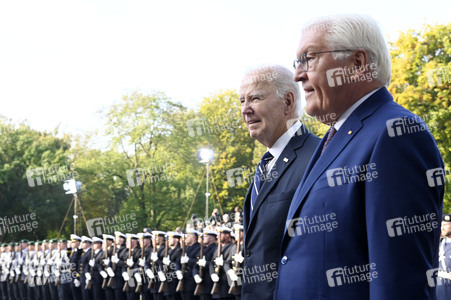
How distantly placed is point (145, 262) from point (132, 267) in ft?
2.75

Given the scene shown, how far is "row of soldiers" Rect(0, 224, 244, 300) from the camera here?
12938 millimetres

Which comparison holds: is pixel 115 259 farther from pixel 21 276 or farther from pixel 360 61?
pixel 360 61

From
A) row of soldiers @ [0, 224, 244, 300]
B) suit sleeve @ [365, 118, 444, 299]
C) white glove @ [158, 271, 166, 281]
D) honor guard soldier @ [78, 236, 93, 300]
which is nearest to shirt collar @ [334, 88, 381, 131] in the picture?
suit sleeve @ [365, 118, 444, 299]

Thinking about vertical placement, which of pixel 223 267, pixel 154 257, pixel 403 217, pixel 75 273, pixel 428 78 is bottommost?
pixel 223 267

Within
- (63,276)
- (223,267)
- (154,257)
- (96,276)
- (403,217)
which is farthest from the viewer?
(63,276)

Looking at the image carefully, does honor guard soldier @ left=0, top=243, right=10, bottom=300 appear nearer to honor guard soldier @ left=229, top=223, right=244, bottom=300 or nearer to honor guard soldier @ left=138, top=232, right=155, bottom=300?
honor guard soldier @ left=138, top=232, right=155, bottom=300

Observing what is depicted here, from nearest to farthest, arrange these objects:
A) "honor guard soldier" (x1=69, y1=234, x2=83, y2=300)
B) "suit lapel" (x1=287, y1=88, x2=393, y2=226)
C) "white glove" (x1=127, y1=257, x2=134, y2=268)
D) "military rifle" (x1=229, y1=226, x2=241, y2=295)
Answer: "suit lapel" (x1=287, y1=88, x2=393, y2=226)
"military rifle" (x1=229, y1=226, x2=241, y2=295)
"white glove" (x1=127, y1=257, x2=134, y2=268)
"honor guard soldier" (x1=69, y1=234, x2=83, y2=300)

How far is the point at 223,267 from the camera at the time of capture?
1284 centimetres

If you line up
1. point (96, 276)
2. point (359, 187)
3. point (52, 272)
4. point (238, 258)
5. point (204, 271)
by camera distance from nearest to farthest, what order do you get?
point (359, 187), point (238, 258), point (204, 271), point (96, 276), point (52, 272)

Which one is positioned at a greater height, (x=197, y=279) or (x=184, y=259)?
(x=184, y=259)

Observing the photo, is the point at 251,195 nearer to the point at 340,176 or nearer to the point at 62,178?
the point at 340,176

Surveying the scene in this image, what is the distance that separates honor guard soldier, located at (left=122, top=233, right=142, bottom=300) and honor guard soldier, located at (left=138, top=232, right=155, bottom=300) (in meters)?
0.25

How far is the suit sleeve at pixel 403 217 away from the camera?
1.75 metres

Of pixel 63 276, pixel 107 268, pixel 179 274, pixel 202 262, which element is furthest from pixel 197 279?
pixel 63 276
